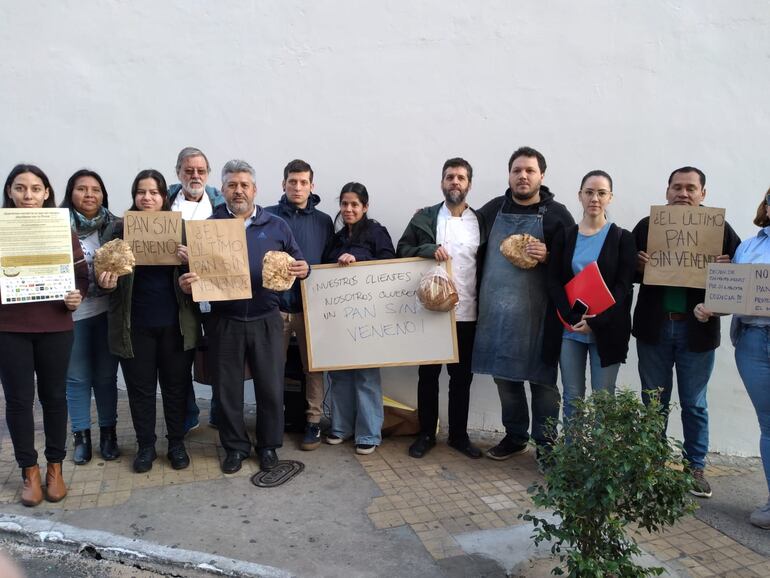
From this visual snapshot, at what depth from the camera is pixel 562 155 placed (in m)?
4.81

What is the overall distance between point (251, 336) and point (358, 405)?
1090mm

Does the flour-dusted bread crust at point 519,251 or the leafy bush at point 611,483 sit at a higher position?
the flour-dusted bread crust at point 519,251

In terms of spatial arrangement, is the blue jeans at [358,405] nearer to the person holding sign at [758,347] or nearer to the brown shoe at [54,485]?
the brown shoe at [54,485]

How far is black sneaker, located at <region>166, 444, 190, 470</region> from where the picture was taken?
14.3 feet

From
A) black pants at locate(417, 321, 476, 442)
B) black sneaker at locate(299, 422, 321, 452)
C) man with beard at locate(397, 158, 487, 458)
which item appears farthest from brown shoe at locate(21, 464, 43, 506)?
black pants at locate(417, 321, 476, 442)

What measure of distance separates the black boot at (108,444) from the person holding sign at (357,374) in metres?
1.62

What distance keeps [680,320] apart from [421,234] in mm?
1885

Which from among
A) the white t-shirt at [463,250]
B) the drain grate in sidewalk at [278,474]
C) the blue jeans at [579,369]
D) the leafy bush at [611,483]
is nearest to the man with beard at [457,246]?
the white t-shirt at [463,250]

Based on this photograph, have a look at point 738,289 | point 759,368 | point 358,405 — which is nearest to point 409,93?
point 358,405

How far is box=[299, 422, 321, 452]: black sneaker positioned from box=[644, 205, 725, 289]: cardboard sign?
2.75 metres

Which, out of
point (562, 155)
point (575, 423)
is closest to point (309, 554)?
point (575, 423)

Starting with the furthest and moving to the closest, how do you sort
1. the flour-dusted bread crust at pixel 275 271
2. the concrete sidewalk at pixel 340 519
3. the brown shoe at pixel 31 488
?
1. the flour-dusted bread crust at pixel 275 271
2. the brown shoe at pixel 31 488
3. the concrete sidewalk at pixel 340 519

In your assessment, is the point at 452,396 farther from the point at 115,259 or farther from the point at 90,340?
the point at 90,340

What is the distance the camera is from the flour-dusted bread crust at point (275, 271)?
4.02 m
